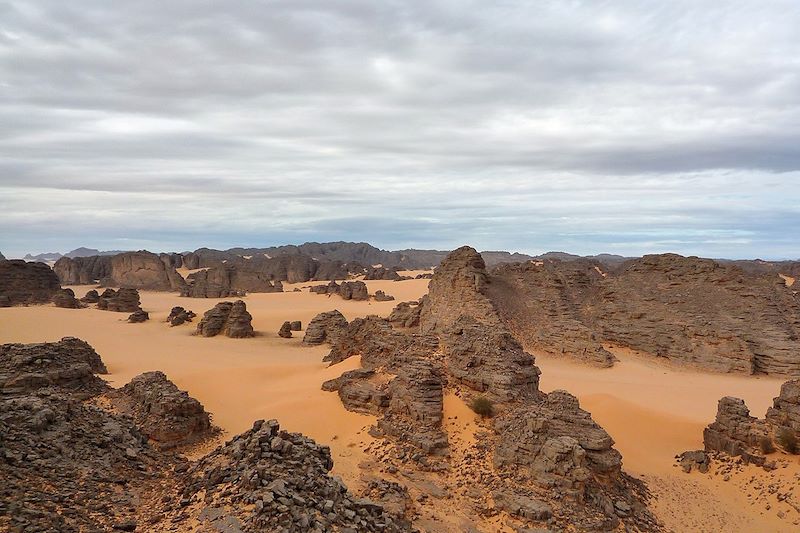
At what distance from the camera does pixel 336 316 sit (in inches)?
1331

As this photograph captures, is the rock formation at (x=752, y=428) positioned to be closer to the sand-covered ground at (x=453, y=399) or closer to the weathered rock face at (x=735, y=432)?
the weathered rock face at (x=735, y=432)

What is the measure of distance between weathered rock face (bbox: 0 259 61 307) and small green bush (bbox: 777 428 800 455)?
4869 centimetres

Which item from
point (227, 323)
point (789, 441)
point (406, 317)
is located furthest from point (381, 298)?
point (789, 441)

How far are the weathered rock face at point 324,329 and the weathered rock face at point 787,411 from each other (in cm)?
2261

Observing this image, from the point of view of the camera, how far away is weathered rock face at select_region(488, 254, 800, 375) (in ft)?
82.6

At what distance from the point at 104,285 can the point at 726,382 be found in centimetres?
6800

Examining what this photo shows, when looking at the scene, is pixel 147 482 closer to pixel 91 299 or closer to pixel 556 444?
pixel 556 444

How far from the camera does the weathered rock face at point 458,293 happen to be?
2769cm

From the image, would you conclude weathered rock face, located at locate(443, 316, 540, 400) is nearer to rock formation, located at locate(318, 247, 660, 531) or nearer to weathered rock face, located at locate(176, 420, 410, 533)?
rock formation, located at locate(318, 247, 660, 531)

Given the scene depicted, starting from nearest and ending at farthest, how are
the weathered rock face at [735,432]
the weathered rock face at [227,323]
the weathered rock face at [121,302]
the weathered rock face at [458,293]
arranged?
the weathered rock face at [735,432]
the weathered rock face at [458,293]
the weathered rock face at [227,323]
the weathered rock face at [121,302]

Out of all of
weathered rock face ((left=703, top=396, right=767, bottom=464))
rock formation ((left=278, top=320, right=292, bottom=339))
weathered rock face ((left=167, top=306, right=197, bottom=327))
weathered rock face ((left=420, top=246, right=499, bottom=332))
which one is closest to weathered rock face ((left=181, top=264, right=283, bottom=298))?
weathered rock face ((left=167, top=306, right=197, bottom=327))

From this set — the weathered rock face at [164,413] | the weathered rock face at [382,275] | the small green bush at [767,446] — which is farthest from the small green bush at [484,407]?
the weathered rock face at [382,275]

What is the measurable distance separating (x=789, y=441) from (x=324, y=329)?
24.5 metres

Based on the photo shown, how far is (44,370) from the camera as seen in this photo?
50.6 ft
